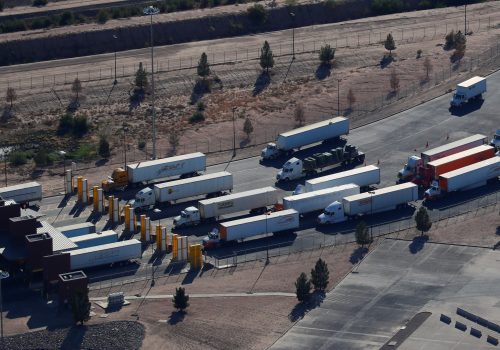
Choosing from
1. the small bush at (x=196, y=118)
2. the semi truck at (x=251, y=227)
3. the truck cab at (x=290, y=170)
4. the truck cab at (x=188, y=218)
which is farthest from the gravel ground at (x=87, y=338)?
the small bush at (x=196, y=118)

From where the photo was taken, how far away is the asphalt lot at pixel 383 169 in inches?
4530

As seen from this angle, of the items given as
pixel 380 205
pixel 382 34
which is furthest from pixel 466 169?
pixel 382 34

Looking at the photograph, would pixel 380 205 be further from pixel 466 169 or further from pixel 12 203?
pixel 12 203

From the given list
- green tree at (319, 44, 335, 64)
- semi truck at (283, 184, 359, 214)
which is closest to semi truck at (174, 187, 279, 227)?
semi truck at (283, 184, 359, 214)

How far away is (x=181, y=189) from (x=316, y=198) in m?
11.3

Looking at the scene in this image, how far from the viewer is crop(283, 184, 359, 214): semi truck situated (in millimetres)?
117125

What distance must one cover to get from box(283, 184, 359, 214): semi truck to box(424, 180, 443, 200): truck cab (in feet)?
19.4

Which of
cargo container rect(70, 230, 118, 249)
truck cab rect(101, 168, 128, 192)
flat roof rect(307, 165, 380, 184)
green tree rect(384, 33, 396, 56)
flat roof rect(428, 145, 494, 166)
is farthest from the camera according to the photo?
green tree rect(384, 33, 396, 56)

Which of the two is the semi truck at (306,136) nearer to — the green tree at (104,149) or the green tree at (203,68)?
the green tree at (104,149)

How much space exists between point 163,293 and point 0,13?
8661cm

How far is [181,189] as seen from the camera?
12100 centimetres

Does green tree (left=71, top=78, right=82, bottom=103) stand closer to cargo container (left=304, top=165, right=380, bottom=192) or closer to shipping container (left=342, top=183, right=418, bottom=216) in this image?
cargo container (left=304, top=165, right=380, bottom=192)

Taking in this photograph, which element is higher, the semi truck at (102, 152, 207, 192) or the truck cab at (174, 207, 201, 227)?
the semi truck at (102, 152, 207, 192)

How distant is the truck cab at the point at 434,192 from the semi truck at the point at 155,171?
19.8m
